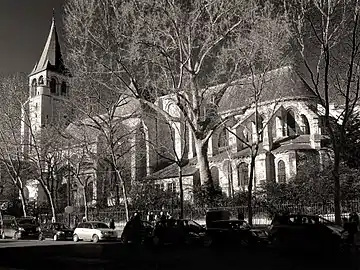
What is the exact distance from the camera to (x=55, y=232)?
3114 centimetres

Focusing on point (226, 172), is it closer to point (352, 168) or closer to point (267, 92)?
point (352, 168)

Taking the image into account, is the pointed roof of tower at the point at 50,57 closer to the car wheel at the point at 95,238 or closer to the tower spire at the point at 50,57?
the tower spire at the point at 50,57

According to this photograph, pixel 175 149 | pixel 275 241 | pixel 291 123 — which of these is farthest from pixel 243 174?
pixel 275 241

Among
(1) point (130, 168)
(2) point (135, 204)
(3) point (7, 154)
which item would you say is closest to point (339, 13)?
(2) point (135, 204)

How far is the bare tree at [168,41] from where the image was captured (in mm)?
23578

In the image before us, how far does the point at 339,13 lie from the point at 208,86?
9265mm

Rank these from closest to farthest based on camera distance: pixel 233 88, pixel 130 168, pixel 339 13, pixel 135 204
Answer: pixel 339 13 → pixel 233 88 → pixel 135 204 → pixel 130 168

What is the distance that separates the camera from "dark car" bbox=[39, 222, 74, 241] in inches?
1207

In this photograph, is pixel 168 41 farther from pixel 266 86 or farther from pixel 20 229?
pixel 20 229

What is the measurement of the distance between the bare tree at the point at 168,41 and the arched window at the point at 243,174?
2213 cm

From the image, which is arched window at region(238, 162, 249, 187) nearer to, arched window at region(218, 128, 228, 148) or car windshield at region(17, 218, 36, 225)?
arched window at region(218, 128, 228, 148)

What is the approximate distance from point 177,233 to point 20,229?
1514 cm

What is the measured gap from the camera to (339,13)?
66.5 feet

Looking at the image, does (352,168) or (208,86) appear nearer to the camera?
(208,86)
